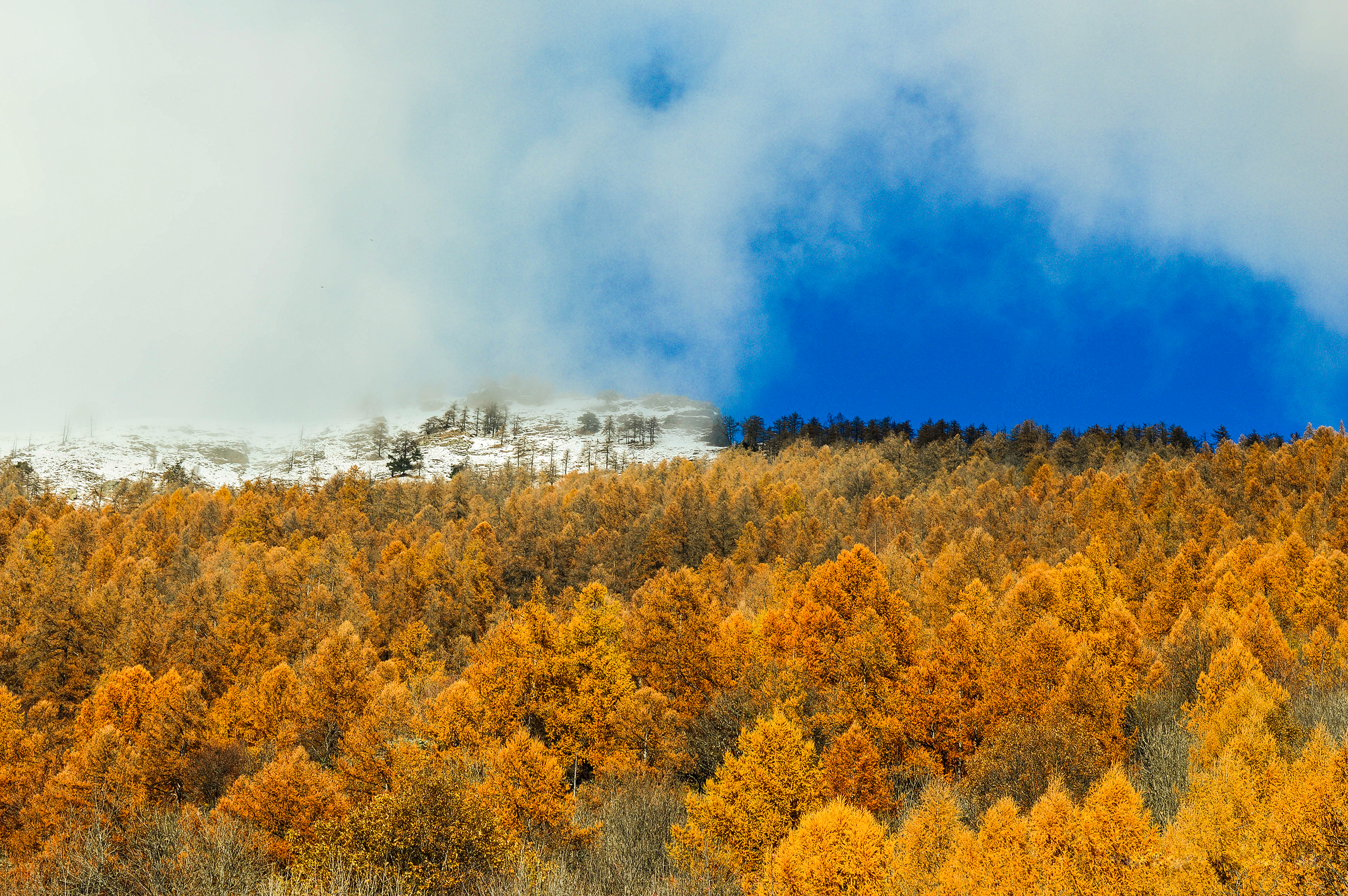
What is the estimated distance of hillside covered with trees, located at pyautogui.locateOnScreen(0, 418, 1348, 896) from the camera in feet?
76.4

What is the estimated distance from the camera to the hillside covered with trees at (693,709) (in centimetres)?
2328

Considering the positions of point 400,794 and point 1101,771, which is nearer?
point 400,794

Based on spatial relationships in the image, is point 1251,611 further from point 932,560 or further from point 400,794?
point 400,794

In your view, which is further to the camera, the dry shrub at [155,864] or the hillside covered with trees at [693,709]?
the hillside covered with trees at [693,709]

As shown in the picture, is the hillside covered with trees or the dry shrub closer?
the dry shrub

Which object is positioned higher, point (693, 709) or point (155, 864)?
point (693, 709)

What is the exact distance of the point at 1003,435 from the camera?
152m

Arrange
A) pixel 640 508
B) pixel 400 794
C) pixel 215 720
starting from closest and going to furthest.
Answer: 1. pixel 400 794
2. pixel 215 720
3. pixel 640 508

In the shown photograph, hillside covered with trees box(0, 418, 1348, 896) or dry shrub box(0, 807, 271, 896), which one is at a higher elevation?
hillside covered with trees box(0, 418, 1348, 896)

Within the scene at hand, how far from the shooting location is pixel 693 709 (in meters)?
43.4

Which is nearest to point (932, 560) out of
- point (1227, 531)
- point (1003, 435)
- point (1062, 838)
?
point (1227, 531)

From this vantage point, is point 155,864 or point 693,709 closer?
point 155,864

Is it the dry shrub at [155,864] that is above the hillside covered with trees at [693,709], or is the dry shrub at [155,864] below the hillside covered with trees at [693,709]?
below

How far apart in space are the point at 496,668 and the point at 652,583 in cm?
1577
